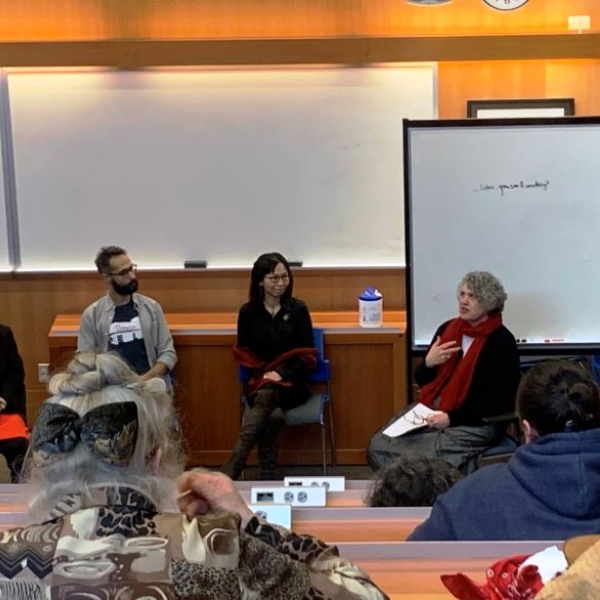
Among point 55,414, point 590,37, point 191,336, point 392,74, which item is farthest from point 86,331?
point 55,414

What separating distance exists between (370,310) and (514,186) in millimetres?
1201

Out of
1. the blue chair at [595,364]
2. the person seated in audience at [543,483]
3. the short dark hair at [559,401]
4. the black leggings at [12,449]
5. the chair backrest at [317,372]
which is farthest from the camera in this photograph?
the chair backrest at [317,372]

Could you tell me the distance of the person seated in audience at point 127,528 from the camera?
146cm

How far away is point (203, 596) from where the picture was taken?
145 centimetres

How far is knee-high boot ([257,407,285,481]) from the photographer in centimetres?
503

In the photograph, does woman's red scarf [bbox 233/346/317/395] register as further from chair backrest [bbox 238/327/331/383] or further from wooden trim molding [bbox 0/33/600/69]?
wooden trim molding [bbox 0/33/600/69]

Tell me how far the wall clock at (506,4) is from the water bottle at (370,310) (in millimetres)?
1769

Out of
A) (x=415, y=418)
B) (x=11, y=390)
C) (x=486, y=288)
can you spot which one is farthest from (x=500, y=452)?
(x=11, y=390)

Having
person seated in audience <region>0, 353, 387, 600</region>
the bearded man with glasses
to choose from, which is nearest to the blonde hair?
person seated in audience <region>0, 353, 387, 600</region>

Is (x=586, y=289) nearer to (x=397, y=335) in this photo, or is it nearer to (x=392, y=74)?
(x=397, y=335)

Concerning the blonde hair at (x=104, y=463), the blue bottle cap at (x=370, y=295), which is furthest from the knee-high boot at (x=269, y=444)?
the blonde hair at (x=104, y=463)

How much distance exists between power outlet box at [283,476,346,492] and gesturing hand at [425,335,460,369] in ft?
4.87

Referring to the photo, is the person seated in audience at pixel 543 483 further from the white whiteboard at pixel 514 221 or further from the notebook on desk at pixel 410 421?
the white whiteboard at pixel 514 221

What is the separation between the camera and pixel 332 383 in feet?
17.9
